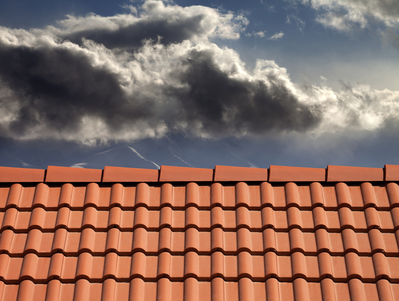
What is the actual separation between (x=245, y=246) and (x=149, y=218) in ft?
5.23

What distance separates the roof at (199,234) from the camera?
5.75m

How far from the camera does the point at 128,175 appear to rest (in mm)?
7262

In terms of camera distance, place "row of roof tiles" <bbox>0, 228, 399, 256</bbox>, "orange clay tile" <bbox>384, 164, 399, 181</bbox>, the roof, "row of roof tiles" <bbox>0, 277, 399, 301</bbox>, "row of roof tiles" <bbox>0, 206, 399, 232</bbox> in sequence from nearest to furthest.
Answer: "row of roof tiles" <bbox>0, 277, 399, 301</bbox> < the roof < "row of roof tiles" <bbox>0, 228, 399, 256</bbox> < "row of roof tiles" <bbox>0, 206, 399, 232</bbox> < "orange clay tile" <bbox>384, 164, 399, 181</bbox>

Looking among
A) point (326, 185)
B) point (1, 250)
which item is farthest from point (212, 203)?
point (1, 250)

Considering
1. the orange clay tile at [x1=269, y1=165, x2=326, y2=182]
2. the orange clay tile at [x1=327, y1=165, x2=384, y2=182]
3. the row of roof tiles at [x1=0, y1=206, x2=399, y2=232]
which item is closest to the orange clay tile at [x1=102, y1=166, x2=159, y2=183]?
the row of roof tiles at [x1=0, y1=206, x2=399, y2=232]

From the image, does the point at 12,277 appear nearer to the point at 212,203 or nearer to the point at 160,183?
the point at 160,183

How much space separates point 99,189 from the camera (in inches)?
282

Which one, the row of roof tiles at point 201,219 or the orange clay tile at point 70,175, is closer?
the row of roof tiles at point 201,219

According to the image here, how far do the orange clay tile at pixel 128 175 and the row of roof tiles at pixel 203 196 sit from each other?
11 centimetres

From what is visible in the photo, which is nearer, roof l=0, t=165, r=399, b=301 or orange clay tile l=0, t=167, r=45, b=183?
roof l=0, t=165, r=399, b=301

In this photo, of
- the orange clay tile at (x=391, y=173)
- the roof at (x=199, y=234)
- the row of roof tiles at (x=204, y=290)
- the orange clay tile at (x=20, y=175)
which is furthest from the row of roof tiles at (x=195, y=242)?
the orange clay tile at (x=391, y=173)

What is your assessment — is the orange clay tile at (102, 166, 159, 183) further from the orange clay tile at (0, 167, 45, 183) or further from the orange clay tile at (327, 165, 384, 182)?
the orange clay tile at (327, 165, 384, 182)

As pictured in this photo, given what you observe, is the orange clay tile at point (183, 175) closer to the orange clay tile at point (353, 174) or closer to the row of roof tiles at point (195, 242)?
the row of roof tiles at point (195, 242)

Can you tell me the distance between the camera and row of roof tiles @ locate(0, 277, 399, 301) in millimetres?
5613
